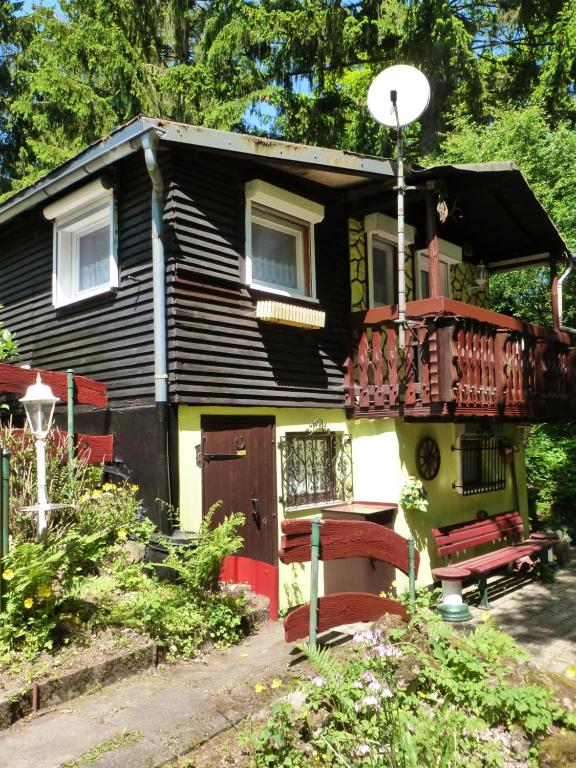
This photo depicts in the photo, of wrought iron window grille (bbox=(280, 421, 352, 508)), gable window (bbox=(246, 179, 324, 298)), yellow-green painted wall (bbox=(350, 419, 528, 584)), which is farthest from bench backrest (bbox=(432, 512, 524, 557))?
gable window (bbox=(246, 179, 324, 298))

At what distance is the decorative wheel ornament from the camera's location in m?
8.50

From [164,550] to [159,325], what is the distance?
91.2 inches

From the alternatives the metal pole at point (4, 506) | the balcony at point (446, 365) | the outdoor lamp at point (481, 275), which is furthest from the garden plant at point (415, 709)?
the outdoor lamp at point (481, 275)

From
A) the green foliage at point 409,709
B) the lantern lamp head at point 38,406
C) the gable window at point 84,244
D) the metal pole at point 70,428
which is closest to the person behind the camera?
the green foliage at point 409,709

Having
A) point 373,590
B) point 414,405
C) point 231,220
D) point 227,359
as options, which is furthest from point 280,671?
point 231,220

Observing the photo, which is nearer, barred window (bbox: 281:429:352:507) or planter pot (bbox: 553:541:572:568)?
barred window (bbox: 281:429:352:507)

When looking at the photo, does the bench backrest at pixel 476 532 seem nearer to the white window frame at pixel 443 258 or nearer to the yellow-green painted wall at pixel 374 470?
the yellow-green painted wall at pixel 374 470

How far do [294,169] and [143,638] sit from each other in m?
5.76

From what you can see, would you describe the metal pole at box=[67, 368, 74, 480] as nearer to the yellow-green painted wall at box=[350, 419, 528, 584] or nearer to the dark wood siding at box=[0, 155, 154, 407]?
the dark wood siding at box=[0, 155, 154, 407]

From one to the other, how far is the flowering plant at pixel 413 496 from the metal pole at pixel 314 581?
3.60 metres

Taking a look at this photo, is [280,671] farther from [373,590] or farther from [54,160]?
[54,160]

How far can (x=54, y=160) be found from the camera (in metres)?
15.0

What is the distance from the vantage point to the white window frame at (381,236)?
9.13m

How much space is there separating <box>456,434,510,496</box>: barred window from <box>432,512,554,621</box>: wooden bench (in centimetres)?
53
